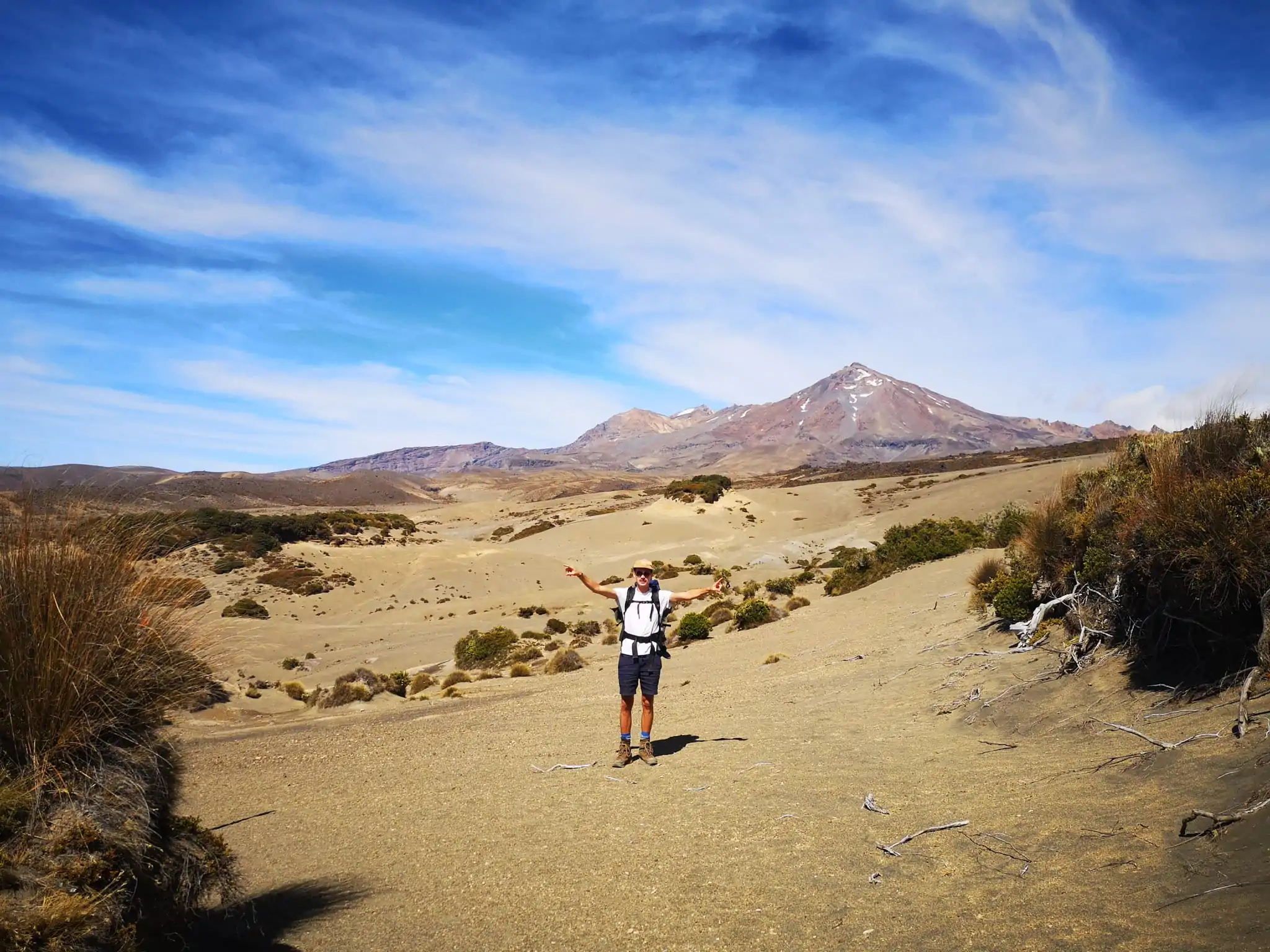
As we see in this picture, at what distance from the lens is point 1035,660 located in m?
9.16

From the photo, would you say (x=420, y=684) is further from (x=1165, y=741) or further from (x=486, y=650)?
(x=1165, y=741)

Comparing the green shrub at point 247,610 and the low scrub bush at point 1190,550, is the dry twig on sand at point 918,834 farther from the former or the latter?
the green shrub at point 247,610

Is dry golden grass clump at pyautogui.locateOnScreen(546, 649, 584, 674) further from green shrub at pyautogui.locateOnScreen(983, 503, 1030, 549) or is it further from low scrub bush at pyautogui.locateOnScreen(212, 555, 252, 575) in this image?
low scrub bush at pyautogui.locateOnScreen(212, 555, 252, 575)

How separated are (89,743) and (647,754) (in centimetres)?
522

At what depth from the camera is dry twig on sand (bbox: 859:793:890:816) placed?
228 inches

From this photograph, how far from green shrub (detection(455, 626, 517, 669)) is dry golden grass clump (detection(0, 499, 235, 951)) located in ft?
54.8

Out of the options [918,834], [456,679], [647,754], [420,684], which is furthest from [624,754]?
[456,679]

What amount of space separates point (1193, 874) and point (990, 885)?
958 millimetres

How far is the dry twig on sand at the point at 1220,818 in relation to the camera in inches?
164

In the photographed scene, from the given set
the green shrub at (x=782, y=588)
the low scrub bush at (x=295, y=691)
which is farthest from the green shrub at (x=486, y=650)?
the green shrub at (x=782, y=588)

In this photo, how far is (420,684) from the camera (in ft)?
58.3

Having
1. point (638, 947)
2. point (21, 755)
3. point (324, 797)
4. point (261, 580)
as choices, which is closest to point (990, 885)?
point (638, 947)

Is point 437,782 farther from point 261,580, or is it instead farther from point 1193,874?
point 261,580

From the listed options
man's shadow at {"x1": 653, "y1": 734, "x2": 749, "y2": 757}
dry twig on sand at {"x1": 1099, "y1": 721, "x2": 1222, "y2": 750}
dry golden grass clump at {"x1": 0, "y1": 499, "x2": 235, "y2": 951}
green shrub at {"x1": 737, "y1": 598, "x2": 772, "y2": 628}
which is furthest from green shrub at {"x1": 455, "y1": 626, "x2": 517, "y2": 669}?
dry golden grass clump at {"x1": 0, "y1": 499, "x2": 235, "y2": 951}
